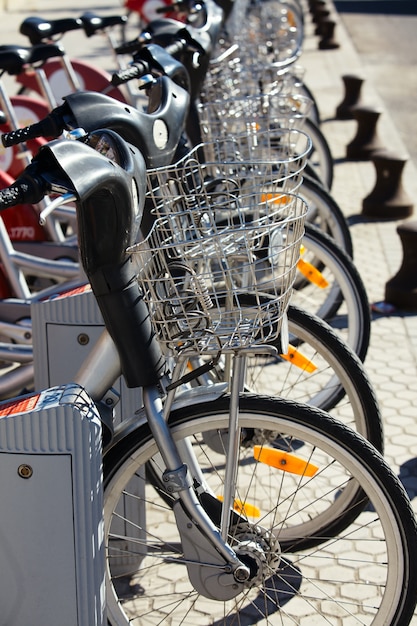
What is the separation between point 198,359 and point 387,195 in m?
4.05

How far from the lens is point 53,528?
2.36 meters

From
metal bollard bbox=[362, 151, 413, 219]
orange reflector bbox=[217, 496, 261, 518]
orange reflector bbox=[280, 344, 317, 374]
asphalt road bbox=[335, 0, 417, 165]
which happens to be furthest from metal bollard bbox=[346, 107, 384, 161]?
orange reflector bbox=[217, 496, 261, 518]

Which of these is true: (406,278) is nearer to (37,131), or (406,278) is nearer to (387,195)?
(387,195)

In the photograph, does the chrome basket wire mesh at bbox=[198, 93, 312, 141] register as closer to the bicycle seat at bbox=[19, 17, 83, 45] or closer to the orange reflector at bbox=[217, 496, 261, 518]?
the bicycle seat at bbox=[19, 17, 83, 45]

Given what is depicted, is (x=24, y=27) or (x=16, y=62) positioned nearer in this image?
(x=16, y=62)

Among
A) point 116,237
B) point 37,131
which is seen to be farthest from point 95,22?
point 116,237

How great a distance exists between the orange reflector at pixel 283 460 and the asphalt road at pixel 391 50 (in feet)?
19.5

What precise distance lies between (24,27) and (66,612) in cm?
323

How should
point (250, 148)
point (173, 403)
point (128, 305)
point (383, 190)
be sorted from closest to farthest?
point (128, 305) → point (173, 403) → point (250, 148) → point (383, 190)

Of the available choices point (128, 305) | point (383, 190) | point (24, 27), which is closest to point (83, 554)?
point (128, 305)

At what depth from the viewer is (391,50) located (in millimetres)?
13617

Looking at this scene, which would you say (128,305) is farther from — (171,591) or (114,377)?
(171,591)

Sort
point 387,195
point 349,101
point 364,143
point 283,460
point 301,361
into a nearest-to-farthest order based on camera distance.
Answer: point 283,460 → point 301,361 → point 387,195 → point 364,143 → point 349,101

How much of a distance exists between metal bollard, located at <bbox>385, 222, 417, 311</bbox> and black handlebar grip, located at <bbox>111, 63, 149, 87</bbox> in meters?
2.44
